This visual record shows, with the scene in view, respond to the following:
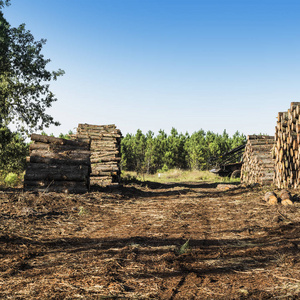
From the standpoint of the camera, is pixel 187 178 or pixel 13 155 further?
pixel 187 178

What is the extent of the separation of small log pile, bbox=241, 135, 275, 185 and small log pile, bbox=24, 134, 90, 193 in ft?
28.0

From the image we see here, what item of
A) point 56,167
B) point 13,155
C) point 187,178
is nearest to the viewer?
point 56,167

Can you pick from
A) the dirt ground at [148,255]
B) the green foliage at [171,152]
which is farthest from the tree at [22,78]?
the green foliage at [171,152]

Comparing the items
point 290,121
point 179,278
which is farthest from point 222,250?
point 290,121

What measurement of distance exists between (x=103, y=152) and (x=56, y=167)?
529cm

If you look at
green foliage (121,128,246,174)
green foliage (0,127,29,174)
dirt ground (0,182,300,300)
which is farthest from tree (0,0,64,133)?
green foliage (121,128,246,174)

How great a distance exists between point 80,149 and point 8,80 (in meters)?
10.7

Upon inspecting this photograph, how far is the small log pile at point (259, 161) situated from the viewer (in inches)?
Answer: 530

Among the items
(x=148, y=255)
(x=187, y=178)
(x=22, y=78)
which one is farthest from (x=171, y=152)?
(x=148, y=255)

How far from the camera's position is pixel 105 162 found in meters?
15.5

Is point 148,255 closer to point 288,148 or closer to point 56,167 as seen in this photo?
point 56,167

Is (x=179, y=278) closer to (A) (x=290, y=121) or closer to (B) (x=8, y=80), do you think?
(A) (x=290, y=121)

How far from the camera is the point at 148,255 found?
Result: 3867mm

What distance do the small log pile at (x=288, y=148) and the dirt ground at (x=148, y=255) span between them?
3.86 meters
